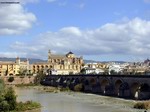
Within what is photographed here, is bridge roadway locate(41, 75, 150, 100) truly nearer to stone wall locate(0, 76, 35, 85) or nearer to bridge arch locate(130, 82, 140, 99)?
bridge arch locate(130, 82, 140, 99)

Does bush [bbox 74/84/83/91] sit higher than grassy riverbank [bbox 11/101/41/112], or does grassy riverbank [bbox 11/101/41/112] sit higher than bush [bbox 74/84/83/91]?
bush [bbox 74/84/83/91]

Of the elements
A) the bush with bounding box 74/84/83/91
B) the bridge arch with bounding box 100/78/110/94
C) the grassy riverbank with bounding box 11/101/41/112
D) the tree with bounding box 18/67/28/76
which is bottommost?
the grassy riverbank with bounding box 11/101/41/112

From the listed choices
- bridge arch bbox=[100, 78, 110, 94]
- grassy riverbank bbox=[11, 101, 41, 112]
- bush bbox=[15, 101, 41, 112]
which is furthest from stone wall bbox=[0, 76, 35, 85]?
grassy riverbank bbox=[11, 101, 41, 112]

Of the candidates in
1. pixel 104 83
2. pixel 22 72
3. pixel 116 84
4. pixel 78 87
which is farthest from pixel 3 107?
pixel 22 72

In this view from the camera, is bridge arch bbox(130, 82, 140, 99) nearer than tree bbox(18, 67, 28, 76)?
Yes

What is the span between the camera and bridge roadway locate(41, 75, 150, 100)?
80.7 metres

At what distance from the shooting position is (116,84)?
96.2 metres

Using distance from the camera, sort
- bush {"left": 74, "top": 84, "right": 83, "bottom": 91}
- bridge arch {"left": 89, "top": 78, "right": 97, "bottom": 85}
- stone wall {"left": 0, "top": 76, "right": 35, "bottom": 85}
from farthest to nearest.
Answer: stone wall {"left": 0, "top": 76, "right": 35, "bottom": 85}
bush {"left": 74, "top": 84, "right": 83, "bottom": 91}
bridge arch {"left": 89, "top": 78, "right": 97, "bottom": 85}

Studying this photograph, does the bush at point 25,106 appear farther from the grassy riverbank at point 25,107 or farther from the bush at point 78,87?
the bush at point 78,87

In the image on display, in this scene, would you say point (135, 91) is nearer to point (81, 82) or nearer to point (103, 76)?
point (103, 76)

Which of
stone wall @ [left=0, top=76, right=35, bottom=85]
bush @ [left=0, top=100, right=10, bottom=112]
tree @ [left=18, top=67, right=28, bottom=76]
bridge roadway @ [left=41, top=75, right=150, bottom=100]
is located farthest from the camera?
tree @ [left=18, top=67, right=28, bottom=76]

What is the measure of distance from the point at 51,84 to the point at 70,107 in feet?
278

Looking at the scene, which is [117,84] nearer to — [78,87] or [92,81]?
[92,81]

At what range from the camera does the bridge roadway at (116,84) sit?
80725 mm
